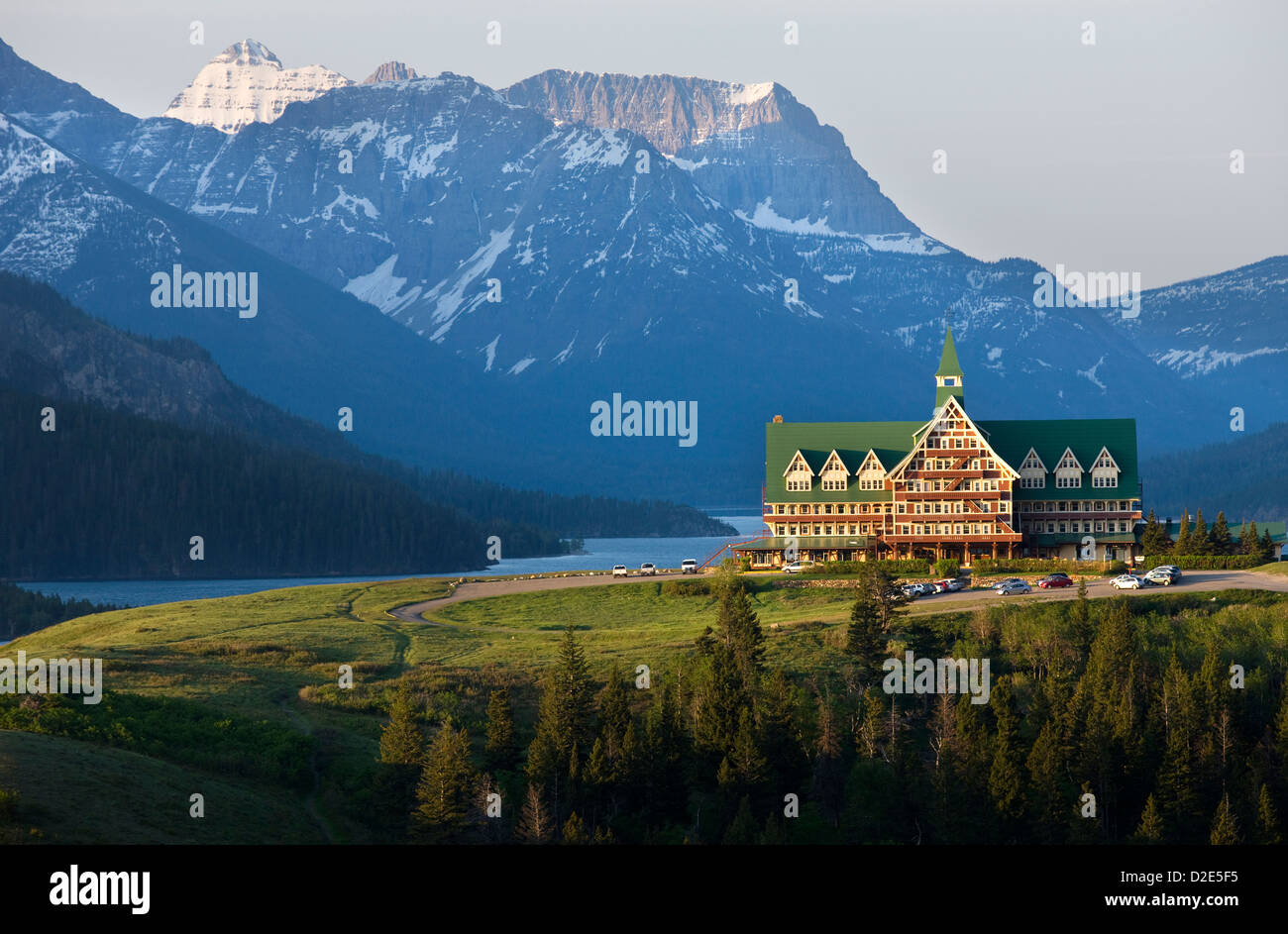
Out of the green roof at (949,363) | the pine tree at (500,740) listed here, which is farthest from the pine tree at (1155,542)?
the pine tree at (500,740)

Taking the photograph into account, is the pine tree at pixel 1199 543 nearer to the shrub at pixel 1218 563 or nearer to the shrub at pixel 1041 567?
the shrub at pixel 1218 563

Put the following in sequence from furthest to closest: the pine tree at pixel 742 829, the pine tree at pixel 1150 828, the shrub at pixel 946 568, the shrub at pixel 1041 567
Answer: the shrub at pixel 946 568, the shrub at pixel 1041 567, the pine tree at pixel 1150 828, the pine tree at pixel 742 829

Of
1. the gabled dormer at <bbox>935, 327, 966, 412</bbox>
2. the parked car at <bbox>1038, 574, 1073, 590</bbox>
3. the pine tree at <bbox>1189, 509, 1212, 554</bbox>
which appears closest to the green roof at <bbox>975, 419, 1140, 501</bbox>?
the gabled dormer at <bbox>935, 327, 966, 412</bbox>

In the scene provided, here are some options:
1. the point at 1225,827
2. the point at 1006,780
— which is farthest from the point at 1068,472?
the point at 1225,827
